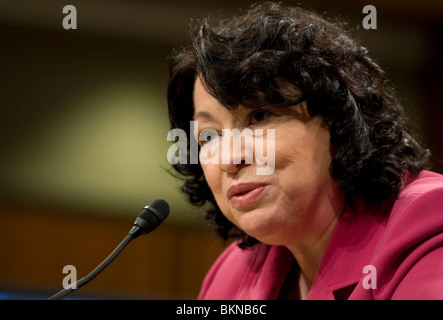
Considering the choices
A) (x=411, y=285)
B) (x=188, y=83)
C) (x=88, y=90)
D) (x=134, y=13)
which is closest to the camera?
(x=411, y=285)

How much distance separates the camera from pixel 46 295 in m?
1.85

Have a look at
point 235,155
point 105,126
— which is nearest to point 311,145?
point 235,155

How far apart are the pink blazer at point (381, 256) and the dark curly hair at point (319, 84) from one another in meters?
0.05

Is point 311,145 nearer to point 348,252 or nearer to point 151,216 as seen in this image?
point 348,252

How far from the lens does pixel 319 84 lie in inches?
39.4

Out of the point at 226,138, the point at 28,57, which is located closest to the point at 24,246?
the point at 28,57

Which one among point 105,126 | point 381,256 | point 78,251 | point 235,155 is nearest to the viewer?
point 381,256

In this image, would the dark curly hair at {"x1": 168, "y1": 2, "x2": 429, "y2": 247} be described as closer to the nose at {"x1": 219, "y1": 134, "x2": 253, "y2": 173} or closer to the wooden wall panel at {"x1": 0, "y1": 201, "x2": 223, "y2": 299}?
the nose at {"x1": 219, "y1": 134, "x2": 253, "y2": 173}

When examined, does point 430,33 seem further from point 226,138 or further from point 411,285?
point 411,285

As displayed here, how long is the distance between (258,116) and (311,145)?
108 millimetres

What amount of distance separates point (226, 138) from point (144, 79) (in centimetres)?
119

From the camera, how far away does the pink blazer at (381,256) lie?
0.82 m

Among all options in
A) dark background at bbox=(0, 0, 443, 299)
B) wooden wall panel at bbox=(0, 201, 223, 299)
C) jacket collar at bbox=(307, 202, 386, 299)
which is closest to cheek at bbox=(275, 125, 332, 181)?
jacket collar at bbox=(307, 202, 386, 299)

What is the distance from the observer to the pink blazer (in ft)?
2.70
